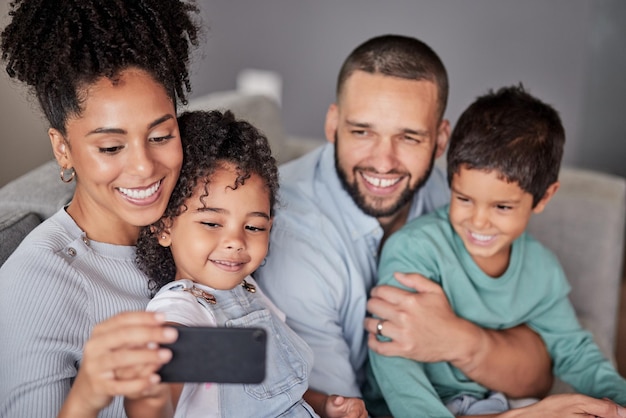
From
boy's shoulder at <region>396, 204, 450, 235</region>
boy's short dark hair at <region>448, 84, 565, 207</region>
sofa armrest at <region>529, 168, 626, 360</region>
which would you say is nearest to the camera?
boy's short dark hair at <region>448, 84, 565, 207</region>

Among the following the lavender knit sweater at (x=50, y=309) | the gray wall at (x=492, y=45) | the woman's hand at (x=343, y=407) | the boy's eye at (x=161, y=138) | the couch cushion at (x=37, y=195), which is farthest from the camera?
the gray wall at (x=492, y=45)

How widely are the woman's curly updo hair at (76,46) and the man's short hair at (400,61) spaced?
0.72m

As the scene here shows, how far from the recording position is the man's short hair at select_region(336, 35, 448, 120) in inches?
76.7

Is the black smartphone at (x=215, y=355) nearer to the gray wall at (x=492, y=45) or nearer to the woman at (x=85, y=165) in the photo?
the woman at (x=85, y=165)

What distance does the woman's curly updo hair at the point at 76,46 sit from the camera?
1.28 meters

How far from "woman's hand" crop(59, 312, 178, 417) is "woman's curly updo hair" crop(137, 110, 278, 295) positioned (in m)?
0.45

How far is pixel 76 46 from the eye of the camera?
1.28 metres

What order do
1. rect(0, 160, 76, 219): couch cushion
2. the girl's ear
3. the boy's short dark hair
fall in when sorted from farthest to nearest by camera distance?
the boy's short dark hair → rect(0, 160, 76, 219): couch cushion → the girl's ear

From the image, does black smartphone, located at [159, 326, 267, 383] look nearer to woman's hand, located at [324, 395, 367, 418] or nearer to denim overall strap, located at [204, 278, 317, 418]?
denim overall strap, located at [204, 278, 317, 418]

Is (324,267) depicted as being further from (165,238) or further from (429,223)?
(165,238)

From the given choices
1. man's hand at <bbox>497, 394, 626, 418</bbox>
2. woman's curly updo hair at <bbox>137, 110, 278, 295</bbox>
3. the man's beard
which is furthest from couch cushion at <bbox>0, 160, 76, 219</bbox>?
man's hand at <bbox>497, 394, 626, 418</bbox>

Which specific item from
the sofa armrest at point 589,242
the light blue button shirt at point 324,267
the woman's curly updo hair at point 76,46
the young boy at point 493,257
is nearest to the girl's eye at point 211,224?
the woman's curly updo hair at point 76,46

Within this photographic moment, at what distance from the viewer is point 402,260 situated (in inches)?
73.2

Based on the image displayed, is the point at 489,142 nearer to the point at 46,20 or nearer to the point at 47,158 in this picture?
the point at 46,20
